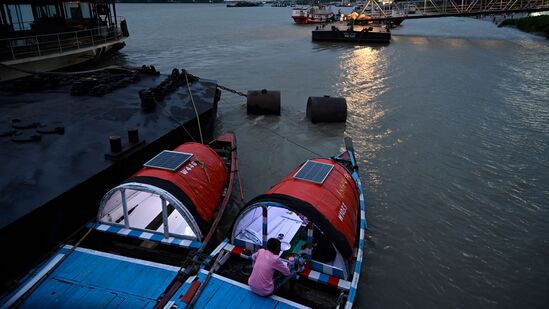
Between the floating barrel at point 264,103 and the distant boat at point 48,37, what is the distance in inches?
493

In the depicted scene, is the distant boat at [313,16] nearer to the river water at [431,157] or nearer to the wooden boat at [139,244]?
the river water at [431,157]

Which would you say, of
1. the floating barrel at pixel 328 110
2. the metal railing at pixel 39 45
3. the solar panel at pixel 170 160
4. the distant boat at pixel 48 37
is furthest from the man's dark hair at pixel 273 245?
the metal railing at pixel 39 45

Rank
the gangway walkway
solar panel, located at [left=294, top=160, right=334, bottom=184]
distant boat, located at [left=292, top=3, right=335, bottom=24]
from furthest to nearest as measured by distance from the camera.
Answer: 1. distant boat, located at [left=292, top=3, right=335, bottom=24]
2. the gangway walkway
3. solar panel, located at [left=294, top=160, right=334, bottom=184]

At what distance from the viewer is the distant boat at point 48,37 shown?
2275 centimetres

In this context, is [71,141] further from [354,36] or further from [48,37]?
[354,36]

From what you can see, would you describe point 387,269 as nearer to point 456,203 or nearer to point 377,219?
point 377,219

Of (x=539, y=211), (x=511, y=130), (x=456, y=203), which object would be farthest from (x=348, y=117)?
(x=539, y=211)

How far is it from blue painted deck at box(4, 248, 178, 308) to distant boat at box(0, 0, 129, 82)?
1763 centimetres

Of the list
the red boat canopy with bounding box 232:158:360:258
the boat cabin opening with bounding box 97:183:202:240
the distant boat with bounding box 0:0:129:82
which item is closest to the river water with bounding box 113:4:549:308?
the red boat canopy with bounding box 232:158:360:258

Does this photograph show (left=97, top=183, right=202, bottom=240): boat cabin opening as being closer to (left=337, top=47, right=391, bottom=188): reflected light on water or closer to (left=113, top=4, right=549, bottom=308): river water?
(left=113, top=4, right=549, bottom=308): river water

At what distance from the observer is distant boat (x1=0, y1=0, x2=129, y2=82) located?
22755mm

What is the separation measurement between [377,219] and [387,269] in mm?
2126

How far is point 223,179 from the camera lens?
33.8 feet

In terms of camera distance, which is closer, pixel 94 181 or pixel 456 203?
pixel 94 181
